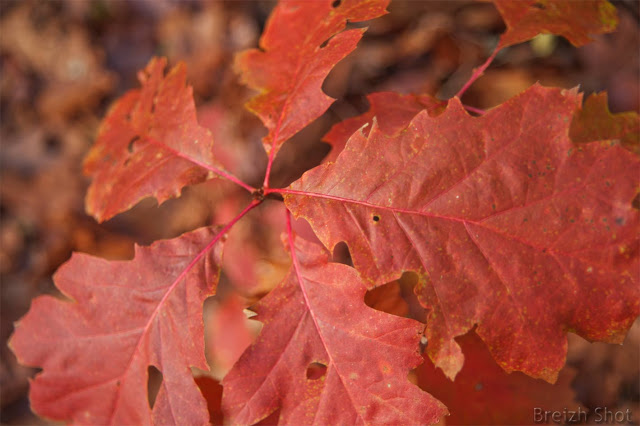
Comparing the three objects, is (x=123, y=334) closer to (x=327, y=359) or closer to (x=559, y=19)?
(x=327, y=359)

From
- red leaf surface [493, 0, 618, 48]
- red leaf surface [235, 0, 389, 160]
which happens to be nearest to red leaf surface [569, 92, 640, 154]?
red leaf surface [493, 0, 618, 48]

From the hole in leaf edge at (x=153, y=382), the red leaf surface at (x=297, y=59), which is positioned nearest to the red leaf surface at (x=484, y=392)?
the red leaf surface at (x=297, y=59)

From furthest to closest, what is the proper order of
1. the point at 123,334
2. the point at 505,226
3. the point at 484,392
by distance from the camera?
the point at 484,392 → the point at 123,334 → the point at 505,226

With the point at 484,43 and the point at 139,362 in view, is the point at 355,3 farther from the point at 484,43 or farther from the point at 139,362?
the point at 484,43

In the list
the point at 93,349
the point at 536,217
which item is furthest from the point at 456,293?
the point at 93,349

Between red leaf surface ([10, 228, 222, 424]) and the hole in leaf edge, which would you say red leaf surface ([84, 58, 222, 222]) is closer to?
red leaf surface ([10, 228, 222, 424])

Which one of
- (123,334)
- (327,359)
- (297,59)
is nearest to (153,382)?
(123,334)
